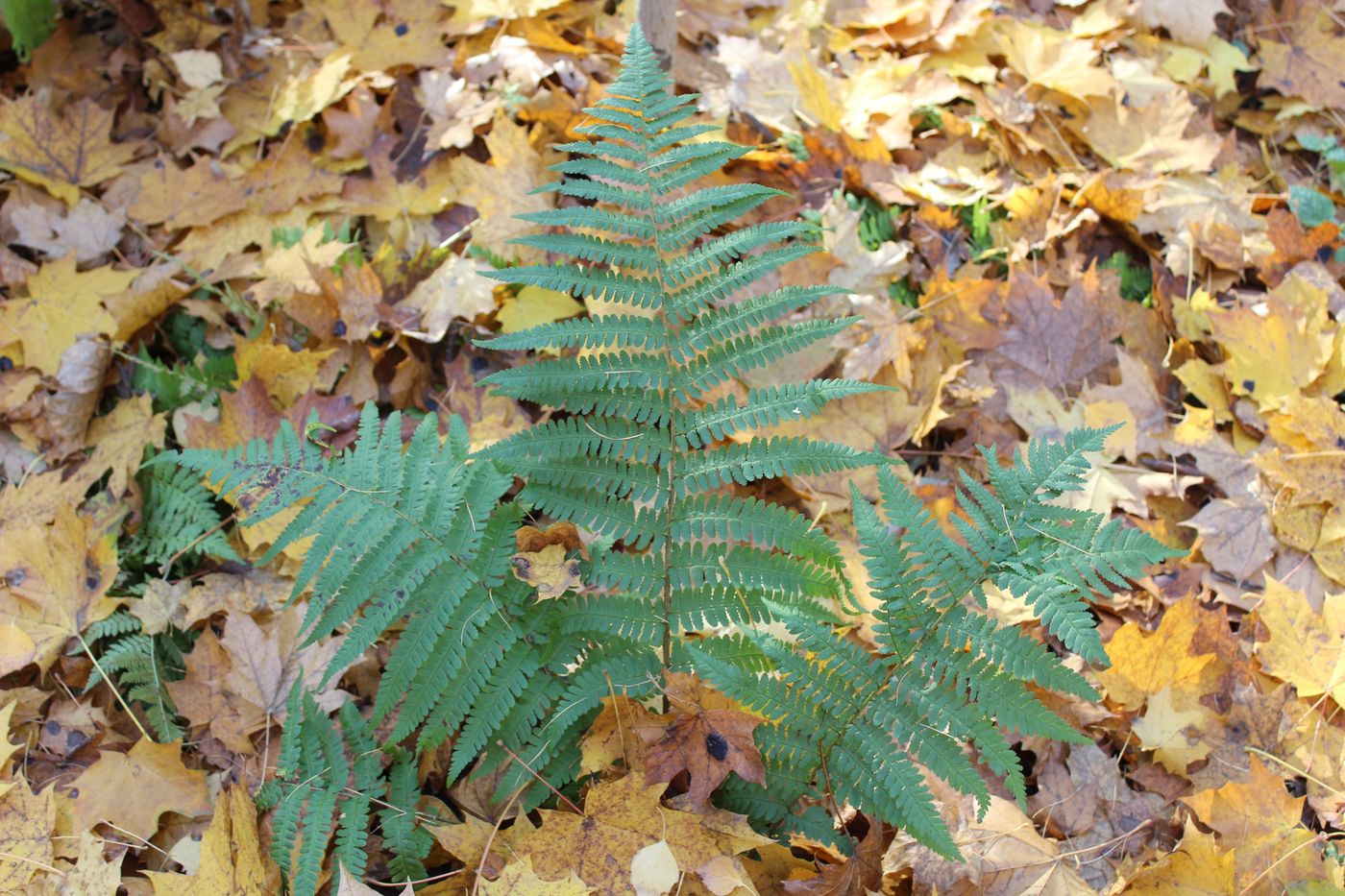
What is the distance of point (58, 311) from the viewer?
2867mm

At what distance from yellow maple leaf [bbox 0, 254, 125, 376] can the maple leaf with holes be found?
2.11 metres

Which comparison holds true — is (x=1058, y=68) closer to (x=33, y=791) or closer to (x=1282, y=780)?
(x=1282, y=780)

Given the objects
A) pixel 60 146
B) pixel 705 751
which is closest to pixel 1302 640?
pixel 705 751

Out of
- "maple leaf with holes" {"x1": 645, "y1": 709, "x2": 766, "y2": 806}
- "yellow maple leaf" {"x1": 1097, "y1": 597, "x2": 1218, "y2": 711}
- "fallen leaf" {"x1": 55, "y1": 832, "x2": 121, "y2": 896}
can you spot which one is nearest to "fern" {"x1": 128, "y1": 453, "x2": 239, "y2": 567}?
"fallen leaf" {"x1": 55, "y1": 832, "x2": 121, "y2": 896}

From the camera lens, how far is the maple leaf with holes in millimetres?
1814

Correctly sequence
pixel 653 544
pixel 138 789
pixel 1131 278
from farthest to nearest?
pixel 1131 278 → pixel 138 789 → pixel 653 544

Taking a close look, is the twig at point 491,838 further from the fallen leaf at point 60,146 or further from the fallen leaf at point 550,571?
the fallen leaf at point 60,146

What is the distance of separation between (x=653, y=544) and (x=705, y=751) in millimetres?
416

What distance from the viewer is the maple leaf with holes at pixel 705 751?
1.81 metres

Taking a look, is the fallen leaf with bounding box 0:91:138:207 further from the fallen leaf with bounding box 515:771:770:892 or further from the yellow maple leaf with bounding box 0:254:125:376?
the fallen leaf with bounding box 515:771:770:892

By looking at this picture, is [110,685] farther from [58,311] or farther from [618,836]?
[618,836]

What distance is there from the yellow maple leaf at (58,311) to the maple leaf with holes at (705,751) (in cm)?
211

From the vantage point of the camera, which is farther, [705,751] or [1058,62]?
[1058,62]

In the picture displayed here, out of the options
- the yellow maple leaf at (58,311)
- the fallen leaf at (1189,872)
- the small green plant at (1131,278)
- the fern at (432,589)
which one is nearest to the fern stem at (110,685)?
the fern at (432,589)
